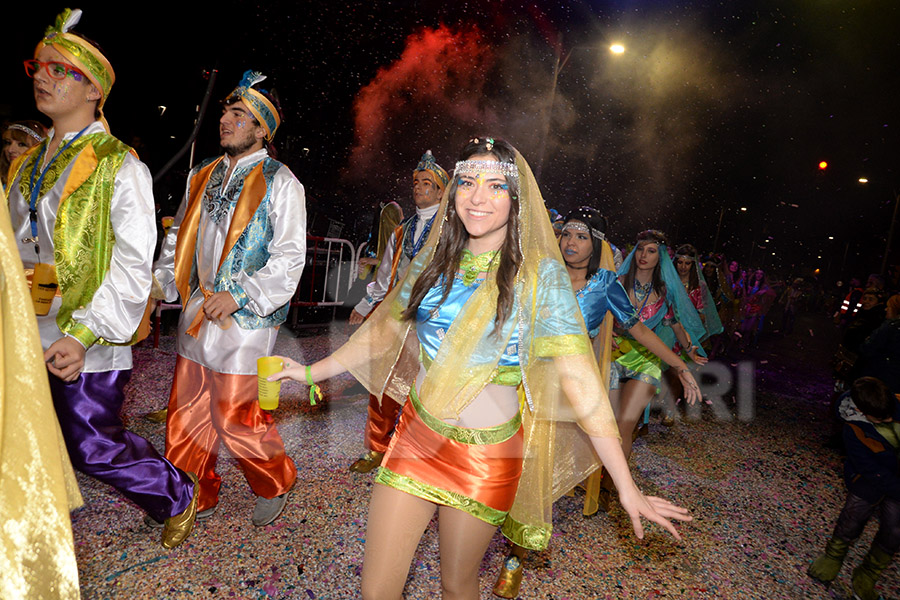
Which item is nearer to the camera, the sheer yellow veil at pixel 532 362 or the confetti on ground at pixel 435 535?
the sheer yellow veil at pixel 532 362

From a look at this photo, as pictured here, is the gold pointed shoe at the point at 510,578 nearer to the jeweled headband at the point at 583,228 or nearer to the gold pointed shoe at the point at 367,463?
the gold pointed shoe at the point at 367,463

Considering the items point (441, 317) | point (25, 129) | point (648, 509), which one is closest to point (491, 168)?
point (441, 317)

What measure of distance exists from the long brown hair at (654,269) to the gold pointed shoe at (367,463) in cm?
266

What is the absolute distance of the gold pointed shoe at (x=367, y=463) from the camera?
164 inches

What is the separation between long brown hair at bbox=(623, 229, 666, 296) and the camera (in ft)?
15.6

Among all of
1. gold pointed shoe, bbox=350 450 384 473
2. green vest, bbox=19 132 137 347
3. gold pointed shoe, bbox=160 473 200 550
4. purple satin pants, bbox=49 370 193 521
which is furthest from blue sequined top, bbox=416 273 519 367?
gold pointed shoe, bbox=350 450 384 473

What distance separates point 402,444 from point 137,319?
138 centimetres

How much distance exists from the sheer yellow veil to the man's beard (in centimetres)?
155

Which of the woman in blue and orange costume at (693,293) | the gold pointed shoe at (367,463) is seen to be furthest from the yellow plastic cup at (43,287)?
the woman in blue and orange costume at (693,293)

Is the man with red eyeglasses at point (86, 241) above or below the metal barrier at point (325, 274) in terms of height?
above

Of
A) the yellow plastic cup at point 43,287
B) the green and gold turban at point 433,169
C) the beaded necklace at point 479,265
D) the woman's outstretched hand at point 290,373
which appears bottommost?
the woman's outstretched hand at point 290,373

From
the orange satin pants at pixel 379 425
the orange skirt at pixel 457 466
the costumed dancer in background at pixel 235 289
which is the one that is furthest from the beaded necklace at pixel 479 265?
the orange satin pants at pixel 379 425

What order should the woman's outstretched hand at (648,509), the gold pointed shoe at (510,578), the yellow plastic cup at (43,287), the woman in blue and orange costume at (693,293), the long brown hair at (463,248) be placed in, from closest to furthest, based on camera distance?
1. the woman's outstretched hand at (648,509)
2. the long brown hair at (463,248)
3. the yellow plastic cup at (43,287)
4. the gold pointed shoe at (510,578)
5. the woman in blue and orange costume at (693,293)

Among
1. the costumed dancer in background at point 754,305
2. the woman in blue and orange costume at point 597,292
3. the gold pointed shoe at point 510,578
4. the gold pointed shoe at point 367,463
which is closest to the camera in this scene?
the gold pointed shoe at point 510,578
